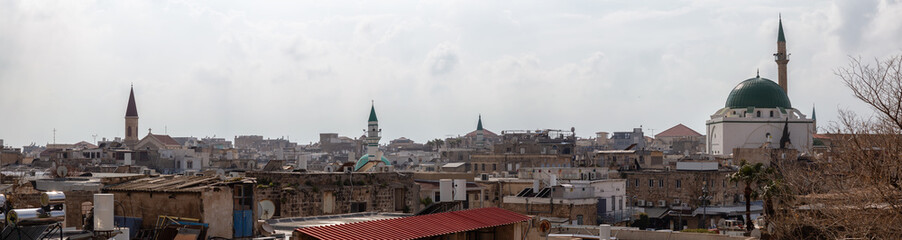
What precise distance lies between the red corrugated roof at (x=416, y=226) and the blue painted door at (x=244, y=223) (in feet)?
9.84

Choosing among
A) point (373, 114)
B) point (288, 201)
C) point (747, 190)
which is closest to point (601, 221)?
point (747, 190)

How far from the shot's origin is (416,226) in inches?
548

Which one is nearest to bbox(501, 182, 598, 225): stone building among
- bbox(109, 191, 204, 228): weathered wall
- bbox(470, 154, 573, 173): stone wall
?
bbox(109, 191, 204, 228): weathered wall

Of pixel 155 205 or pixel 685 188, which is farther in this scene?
pixel 685 188

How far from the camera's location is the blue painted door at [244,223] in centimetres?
1584

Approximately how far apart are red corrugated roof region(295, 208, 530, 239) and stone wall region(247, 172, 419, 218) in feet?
42.1

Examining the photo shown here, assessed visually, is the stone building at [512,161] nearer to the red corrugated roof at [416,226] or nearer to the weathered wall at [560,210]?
the weathered wall at [560,210]

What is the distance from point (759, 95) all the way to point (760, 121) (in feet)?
6.70

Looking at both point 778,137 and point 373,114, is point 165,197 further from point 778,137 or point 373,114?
point 373,114

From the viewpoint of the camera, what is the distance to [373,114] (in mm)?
94188

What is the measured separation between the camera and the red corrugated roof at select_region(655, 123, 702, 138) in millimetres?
171538

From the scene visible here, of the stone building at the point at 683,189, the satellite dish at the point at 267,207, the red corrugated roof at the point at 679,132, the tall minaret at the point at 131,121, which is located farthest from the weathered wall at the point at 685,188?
the red corrugated roof at the point at 679,132

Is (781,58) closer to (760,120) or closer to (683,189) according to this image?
(760,120)

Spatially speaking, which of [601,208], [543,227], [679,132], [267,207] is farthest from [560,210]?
[679,132]
